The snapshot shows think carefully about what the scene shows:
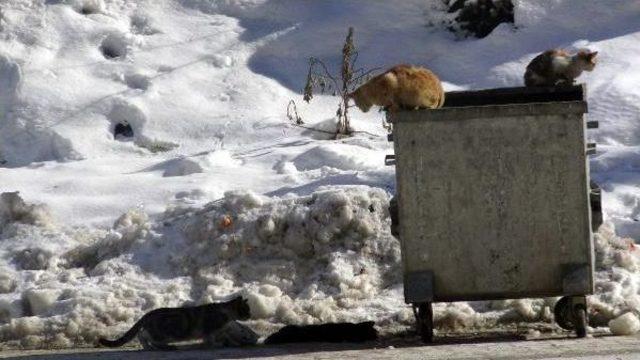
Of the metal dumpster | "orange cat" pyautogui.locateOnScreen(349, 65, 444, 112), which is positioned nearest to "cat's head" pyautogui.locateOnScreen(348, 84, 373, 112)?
"orange cat" pyautogui.locateOnScreen(349, 65, 444, 112)

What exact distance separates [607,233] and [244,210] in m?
2.50

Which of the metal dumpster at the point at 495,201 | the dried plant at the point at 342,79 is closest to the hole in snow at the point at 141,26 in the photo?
the dried plant at the point at 342,79

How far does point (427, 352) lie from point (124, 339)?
190 centimetres

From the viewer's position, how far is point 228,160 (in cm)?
1102

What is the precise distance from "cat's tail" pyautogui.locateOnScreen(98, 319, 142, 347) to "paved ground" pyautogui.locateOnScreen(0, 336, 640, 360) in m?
0.09

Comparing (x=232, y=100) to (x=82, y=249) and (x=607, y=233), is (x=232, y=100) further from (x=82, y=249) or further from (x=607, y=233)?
(x=607, y=233)

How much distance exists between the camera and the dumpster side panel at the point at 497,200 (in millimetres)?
7125

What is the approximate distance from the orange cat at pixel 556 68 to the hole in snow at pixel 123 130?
472cm

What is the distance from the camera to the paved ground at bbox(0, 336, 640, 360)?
21.6 ft

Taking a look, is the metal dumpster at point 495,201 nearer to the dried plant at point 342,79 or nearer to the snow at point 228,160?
the snow at point 228,160

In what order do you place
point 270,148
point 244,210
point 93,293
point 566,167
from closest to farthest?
point 566,167 → point 93,293 → point 244,210 → point 270,148

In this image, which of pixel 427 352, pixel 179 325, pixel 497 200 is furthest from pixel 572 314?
pixel 179 325

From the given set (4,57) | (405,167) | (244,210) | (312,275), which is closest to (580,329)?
(405,167)

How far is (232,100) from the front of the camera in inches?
491
